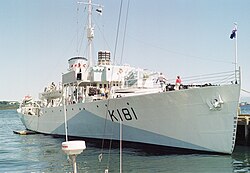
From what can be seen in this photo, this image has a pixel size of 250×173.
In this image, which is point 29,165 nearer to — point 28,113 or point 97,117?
point 97,117

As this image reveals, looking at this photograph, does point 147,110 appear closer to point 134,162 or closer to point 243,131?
point 134,162

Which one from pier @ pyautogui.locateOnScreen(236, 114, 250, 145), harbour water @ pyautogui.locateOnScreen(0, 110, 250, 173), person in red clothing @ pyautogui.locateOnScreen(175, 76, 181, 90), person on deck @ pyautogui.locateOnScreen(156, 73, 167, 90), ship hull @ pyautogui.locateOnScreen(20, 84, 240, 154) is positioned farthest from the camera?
pier @ pyautogui.locateOnScreen(236, 114, 250, 145)

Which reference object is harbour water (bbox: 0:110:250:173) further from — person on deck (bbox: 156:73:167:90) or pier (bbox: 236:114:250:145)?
person on deck (bbox: 156:73:167:90)

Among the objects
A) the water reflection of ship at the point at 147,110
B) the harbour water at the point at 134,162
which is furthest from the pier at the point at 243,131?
the water reflection of ship at the point at 147,110

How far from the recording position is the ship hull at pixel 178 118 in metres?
15.0

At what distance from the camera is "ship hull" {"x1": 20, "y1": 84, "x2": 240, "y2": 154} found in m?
15.0

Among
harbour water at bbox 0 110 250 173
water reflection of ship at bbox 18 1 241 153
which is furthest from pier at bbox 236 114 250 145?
water reflection of ship at bbox 18 1 241 153

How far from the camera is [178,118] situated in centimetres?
1602

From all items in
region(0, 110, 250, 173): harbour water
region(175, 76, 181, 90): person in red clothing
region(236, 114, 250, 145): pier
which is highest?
region(175, 76, 181, 90): person in red clothing

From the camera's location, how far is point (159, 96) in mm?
16297

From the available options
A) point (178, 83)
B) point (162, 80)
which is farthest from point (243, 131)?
point (178, 83)

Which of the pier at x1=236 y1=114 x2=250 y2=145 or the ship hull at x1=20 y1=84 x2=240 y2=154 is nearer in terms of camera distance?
the ship hull at x1=20 y1=84 x2=240 y2=154

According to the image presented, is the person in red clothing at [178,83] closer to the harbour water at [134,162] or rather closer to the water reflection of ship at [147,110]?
the water reflection of ship at [147,110]

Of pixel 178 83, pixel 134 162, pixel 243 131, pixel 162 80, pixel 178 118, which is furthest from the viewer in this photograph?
pixel 243 131
